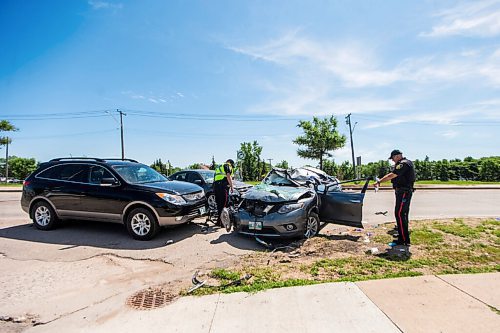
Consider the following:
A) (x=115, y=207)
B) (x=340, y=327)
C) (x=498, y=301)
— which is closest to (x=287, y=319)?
(x=340, y=327)

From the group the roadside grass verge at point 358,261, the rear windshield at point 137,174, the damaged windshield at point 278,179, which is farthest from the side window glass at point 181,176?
the roadside grass verge at point 358,261

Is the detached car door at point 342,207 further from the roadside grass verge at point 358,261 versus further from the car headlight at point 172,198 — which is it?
the car headlight at point 172,198

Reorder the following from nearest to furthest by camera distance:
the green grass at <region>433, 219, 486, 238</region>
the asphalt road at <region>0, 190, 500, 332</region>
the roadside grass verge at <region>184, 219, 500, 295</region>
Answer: the asphalt road at <region>0, 190, 500, 332</region> → the roadside grass verge at <region>184, 219, 500, 295</region> → the green grass at <region>433, 219, 486, 238</region>

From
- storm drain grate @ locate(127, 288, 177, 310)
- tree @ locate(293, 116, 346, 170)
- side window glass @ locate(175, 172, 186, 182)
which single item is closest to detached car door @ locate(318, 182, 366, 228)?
storm drain grate @ locate(127, 288, 177, 310)

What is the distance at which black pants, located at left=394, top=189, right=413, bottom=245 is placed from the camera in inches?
→ 212

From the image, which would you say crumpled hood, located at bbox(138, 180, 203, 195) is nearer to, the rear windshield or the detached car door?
the rear windshield

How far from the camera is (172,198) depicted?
613cm

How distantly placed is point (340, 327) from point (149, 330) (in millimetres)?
1887

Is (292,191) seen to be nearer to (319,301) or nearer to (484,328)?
(319,301)

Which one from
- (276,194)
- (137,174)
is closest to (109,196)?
(137,174)

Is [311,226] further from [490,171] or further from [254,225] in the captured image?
[490,171]

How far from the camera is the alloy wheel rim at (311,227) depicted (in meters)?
5.87

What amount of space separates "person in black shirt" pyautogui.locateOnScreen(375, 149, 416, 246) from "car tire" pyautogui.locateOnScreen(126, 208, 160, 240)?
195 inches

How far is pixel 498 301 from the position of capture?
309cm
